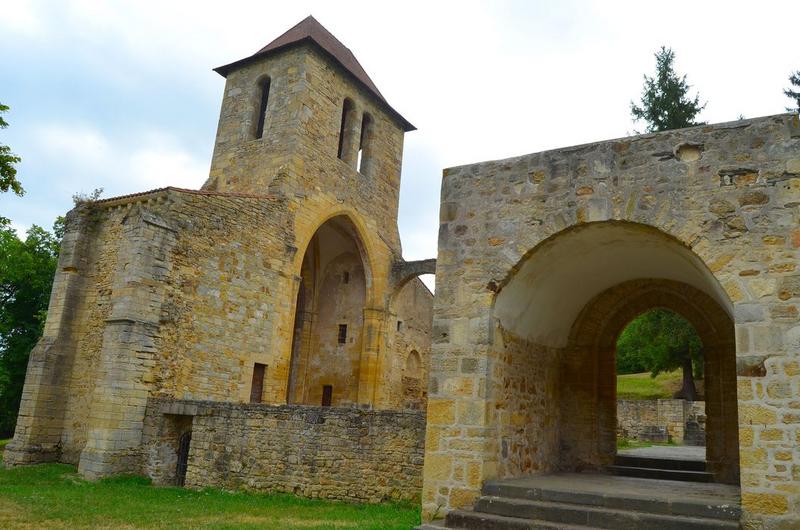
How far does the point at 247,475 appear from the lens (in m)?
10.4

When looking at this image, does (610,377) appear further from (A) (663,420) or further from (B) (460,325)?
(A) (663,420)

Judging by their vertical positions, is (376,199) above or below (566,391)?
above

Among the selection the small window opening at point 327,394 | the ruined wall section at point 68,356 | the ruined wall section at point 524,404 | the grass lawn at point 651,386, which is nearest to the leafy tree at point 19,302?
the ruined wall section at point 68,356

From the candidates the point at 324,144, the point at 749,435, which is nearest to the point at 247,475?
the point at 749,435

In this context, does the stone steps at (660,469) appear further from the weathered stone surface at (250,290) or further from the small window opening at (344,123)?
the small window opening at (344,123)

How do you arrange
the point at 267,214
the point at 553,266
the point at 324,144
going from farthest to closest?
the point at 324,144
the point at 267,214
the point at 553,266

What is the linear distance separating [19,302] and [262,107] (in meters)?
11.0

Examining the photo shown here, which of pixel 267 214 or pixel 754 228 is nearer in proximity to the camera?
pixel 754 228

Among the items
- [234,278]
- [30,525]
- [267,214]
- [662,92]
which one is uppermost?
[662,92]

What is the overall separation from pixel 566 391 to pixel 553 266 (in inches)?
98.9

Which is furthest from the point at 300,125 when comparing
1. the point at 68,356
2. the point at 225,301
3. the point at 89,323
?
the point at 68,356

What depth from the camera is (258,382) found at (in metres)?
15.6

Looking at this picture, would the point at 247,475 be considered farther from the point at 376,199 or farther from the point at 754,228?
the point at 376,199

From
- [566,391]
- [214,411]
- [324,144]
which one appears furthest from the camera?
[324,144]
